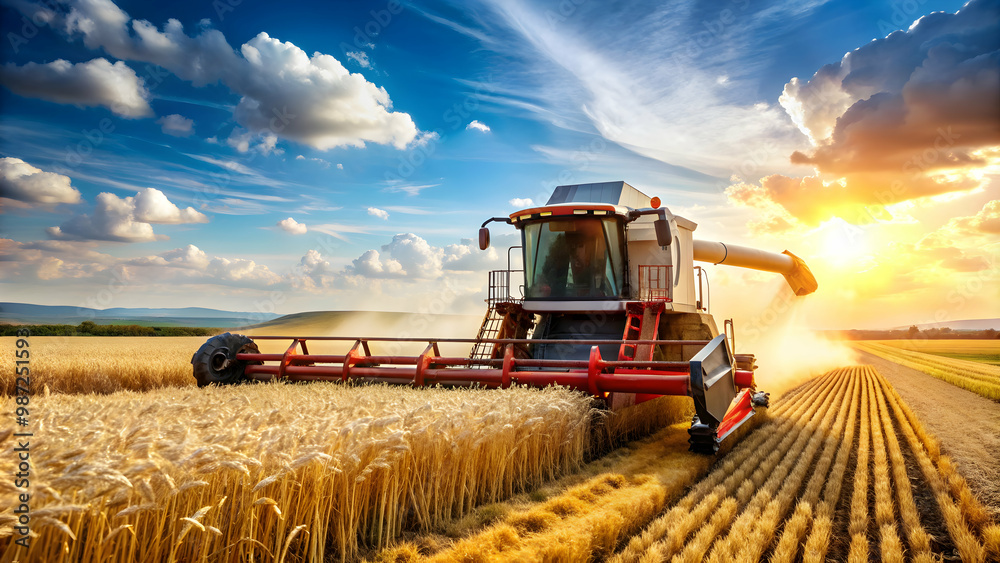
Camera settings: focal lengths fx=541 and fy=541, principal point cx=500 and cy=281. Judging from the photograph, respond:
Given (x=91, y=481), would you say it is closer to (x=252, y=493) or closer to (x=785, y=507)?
(x=252, y=493)

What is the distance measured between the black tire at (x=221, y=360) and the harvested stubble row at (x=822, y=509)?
6035 mm

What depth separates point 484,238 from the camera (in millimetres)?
8820

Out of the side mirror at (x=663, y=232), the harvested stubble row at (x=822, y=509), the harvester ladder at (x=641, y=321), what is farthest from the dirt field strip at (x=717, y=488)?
the side mirror at (x=663, y=232)

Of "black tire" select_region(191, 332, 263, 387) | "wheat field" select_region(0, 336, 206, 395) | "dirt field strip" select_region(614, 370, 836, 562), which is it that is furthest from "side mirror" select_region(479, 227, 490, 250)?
"wheat field" select_region(0, 336, 206, 395)

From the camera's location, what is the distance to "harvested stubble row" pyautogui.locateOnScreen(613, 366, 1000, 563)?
3.53m

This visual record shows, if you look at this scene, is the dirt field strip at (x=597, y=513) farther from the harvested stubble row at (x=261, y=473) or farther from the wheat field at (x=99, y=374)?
the wheat field at (x=99, y=374)

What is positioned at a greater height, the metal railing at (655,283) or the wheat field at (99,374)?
the metal railing at (655,283)

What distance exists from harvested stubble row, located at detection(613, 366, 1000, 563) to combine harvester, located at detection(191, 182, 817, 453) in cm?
77

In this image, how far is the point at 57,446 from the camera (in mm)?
2316

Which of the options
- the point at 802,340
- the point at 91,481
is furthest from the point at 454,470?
the point at 802,340

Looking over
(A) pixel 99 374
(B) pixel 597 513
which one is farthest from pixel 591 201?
(A) pixel 99 374

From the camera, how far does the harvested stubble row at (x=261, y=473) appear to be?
2.06 m

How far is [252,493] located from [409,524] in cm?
145

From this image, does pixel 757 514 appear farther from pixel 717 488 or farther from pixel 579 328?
pixel 579 328
